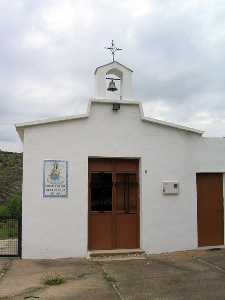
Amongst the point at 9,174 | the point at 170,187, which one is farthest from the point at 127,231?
the point at 9,174

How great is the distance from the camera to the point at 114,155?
1248 cm

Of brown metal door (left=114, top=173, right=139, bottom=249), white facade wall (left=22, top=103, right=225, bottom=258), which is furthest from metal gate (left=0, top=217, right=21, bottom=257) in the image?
brown metal door (left=114, top=173, right=139, bottom=249)

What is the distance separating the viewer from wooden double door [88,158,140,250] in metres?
12.4

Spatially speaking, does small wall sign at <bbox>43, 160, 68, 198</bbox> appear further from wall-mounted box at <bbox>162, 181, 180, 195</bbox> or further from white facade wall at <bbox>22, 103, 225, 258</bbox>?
wall-mounted box at <bbox>162, 181, 180, 195</bbox>

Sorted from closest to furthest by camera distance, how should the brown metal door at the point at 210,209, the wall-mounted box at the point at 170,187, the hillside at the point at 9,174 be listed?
the wall-mounted box at the point at 170,187 → the brown metal door at the point at 210,209 → the hillside at the point at 9,174

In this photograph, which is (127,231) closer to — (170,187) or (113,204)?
(113,204)

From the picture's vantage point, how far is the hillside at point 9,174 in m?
26.3

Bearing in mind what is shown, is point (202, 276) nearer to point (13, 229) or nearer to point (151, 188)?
point (151, 188)

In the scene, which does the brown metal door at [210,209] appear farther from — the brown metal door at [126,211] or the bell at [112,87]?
the bell at [112,87]

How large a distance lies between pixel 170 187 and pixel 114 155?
75.4 inches

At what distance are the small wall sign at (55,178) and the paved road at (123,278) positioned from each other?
180 centimetres

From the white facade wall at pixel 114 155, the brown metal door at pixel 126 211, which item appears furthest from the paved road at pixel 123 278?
the brown metal door at pixel 126 211

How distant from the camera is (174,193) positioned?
42.2 feet

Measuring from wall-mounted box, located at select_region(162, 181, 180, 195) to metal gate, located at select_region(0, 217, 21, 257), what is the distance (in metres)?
4.20
